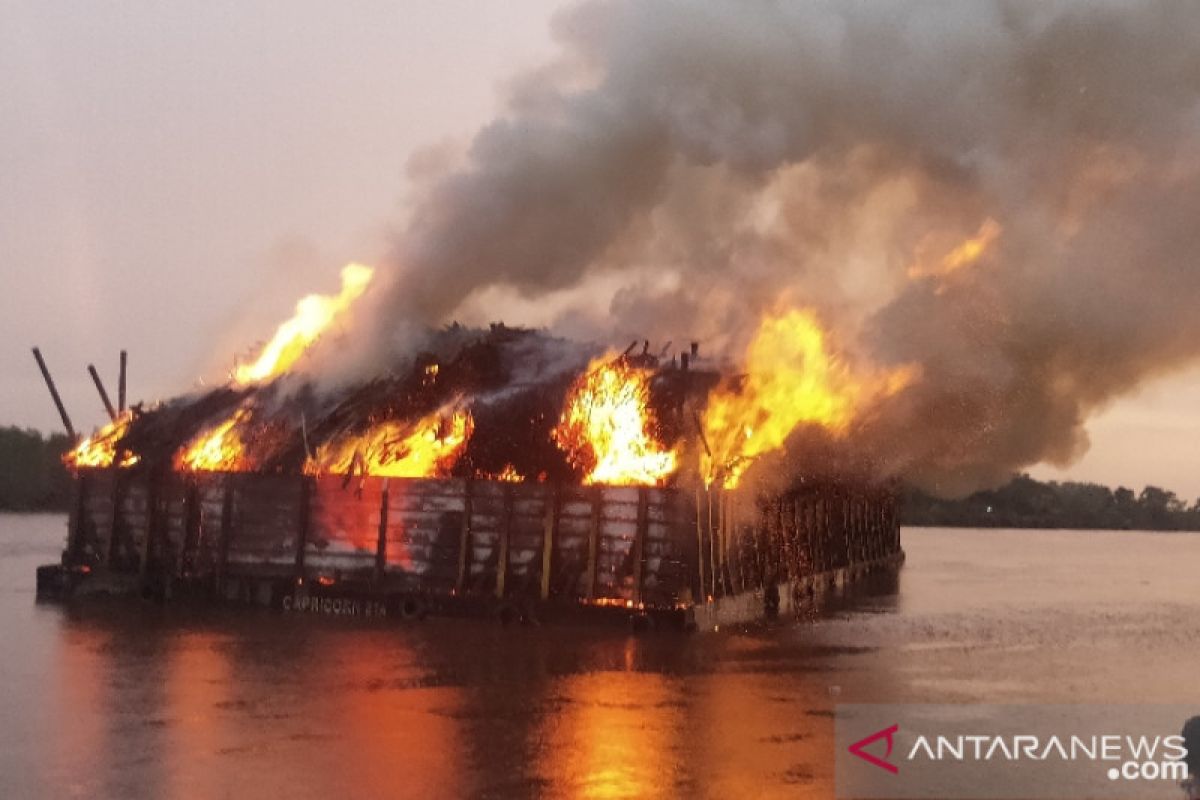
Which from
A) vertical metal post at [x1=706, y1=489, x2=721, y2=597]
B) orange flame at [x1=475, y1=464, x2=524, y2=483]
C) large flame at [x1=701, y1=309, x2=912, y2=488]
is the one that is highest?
large flame at [x1=701, y1=309, x2=912, y2=488]

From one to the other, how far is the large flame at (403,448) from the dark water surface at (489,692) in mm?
4126

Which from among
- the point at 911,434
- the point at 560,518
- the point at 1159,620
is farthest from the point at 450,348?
the point at 1159,620

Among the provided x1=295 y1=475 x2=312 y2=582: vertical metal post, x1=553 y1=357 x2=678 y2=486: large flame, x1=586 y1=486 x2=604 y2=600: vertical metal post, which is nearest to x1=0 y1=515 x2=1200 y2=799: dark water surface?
x1=586 y1=486 x2=604 y2=600: vertical metal post

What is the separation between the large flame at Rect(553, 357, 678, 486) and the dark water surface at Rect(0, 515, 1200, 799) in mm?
3867

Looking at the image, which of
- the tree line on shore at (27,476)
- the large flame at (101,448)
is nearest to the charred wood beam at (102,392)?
the large flame at (101,448)

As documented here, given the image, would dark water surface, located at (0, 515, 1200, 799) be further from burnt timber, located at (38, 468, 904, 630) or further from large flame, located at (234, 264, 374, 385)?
large flame, located at (234, 264, 374, 385)

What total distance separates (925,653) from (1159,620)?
11.3m

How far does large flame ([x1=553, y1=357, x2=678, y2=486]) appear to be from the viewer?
30.1 m

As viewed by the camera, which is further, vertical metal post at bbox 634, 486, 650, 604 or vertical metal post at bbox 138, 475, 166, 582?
vertical metal post at bbox 138, 475, 166, 582

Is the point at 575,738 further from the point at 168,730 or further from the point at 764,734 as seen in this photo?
the point at 168,730

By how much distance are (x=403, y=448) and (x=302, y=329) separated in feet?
23.1

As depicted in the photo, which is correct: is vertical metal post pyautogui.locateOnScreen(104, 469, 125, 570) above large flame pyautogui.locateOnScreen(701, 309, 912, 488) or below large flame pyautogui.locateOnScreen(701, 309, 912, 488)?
below

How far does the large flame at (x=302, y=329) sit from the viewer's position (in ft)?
121

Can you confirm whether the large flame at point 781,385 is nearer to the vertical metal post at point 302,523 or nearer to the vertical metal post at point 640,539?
the vertical metal post at point 640,539
